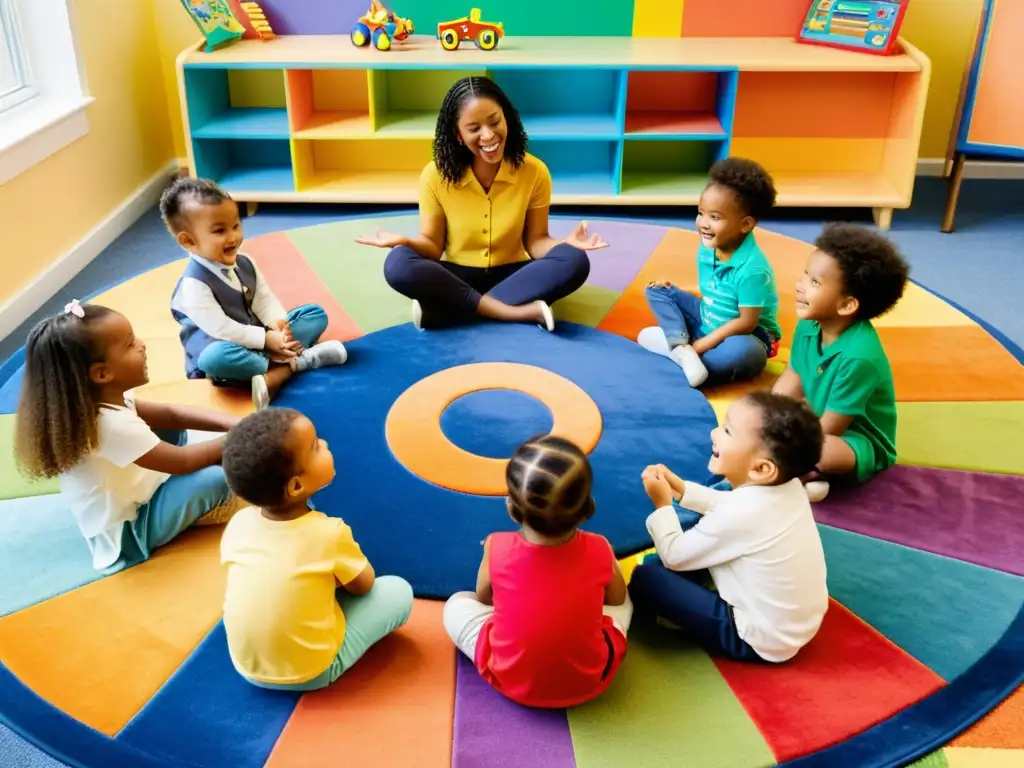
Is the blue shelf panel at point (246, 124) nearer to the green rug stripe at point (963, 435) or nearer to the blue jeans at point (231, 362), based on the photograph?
the blue jeans at point (231, 362)

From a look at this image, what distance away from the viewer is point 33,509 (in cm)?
292

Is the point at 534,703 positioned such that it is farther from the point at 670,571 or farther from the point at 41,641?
the point at 41,641

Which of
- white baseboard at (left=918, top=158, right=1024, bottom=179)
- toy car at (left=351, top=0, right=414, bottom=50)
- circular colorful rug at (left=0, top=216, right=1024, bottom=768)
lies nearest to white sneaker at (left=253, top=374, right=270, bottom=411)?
circular colorful rug at (left=0, top=216, right=1024, bottom=768)

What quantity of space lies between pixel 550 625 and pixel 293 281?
2.84 m

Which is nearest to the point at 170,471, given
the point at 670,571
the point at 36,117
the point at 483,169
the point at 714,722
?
the point at 670,571

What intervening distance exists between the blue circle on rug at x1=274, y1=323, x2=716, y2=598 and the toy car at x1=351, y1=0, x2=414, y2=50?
6.91 ft

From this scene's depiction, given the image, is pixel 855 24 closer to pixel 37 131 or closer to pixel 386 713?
pixel 37 131

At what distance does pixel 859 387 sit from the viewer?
2844 millimetres

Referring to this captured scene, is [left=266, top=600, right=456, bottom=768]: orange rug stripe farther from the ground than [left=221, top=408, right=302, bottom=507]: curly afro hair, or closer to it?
closer to it

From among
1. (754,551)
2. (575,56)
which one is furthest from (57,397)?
(575,56)

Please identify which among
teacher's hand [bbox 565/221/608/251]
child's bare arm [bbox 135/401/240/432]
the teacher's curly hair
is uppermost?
the teacher's curly hair

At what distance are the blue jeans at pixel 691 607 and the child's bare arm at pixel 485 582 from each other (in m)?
0.41

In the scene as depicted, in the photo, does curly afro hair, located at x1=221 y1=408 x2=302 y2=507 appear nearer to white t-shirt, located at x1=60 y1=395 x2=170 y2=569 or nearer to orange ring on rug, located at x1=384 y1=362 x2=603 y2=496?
white t-shirt, located at x1=60 y1=395 x2=170 y2=569

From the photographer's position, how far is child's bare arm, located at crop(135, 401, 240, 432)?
2812mm
